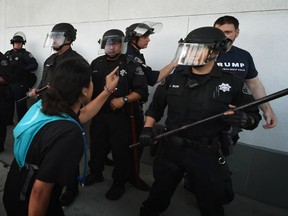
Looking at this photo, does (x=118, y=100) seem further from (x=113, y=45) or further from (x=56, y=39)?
(x=56, y=39)

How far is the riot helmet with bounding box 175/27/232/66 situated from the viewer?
1.78 metres

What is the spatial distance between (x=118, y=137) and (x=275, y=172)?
174 cm

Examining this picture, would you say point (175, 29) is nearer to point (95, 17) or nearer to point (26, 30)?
point (95, 17)

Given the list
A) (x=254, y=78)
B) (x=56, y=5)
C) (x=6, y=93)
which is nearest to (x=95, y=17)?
(x=56, y=5)

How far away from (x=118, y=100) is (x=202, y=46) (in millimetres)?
1174

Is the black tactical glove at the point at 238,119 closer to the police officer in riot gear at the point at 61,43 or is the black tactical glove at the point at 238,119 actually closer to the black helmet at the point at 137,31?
the black helmet at the point at 137,31

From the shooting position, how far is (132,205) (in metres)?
2.74

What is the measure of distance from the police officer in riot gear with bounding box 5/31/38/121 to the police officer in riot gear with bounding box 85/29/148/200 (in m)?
Answer: 2.37

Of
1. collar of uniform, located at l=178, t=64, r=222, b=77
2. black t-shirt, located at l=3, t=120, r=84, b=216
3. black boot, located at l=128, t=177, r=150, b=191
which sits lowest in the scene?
black boot, located at l=128, t=177, r=150, b=191

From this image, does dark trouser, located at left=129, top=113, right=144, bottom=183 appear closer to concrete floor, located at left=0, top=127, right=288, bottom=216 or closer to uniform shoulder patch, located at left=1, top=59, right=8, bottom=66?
concrete floor, located at left=0, top=127, right=288, bottom=216

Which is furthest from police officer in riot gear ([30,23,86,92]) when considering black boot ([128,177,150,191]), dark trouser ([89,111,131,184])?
black boot ([128,177,150,191])

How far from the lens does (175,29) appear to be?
351 centimetres

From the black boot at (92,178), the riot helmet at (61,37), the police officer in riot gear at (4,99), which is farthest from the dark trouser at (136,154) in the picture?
the police officer in riot gear at (4,99)

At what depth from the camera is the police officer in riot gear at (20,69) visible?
4.63 meters
